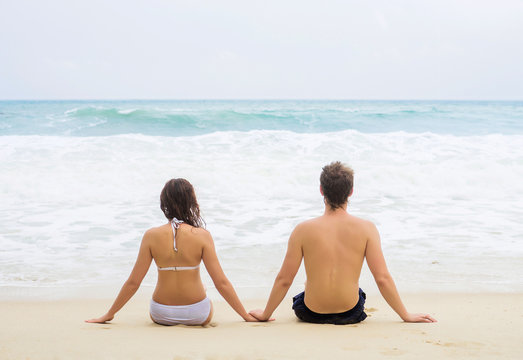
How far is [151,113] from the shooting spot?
24891 mm

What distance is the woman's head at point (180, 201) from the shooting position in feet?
10.4

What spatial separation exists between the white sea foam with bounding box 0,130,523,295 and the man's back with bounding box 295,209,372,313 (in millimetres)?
1592

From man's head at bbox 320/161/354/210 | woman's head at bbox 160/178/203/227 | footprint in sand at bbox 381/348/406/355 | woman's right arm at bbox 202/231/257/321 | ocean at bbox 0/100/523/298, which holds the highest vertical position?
man's head at bbox 320/161/354/210

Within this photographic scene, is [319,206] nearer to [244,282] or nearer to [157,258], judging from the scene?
[244,282]

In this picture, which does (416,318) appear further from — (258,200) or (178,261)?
(258,200)

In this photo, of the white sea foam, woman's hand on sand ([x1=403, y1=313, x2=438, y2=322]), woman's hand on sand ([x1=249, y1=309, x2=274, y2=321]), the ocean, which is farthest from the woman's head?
the white sea foam

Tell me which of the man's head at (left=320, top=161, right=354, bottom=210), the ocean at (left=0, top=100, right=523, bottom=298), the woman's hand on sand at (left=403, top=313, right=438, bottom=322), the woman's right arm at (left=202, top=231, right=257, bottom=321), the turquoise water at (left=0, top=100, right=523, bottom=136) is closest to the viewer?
the man's head at (left=320, top=161, right=354, bottom=210)

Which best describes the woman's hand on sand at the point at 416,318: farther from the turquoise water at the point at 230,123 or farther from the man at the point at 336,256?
the turquoise water at the point at 230,123

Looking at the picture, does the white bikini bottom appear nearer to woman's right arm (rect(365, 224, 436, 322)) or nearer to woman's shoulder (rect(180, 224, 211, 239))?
woman's shoulder (rect(180, 224, 211, 239))

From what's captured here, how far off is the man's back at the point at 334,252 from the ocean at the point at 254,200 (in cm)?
139

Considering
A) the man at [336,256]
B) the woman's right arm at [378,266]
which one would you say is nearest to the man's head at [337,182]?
the man at [336,256]

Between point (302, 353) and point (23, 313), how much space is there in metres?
2.18

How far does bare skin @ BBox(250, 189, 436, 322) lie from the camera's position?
317cm

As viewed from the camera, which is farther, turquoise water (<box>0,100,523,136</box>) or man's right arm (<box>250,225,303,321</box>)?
turquoise water (<box>0,100,523,136</box>)
